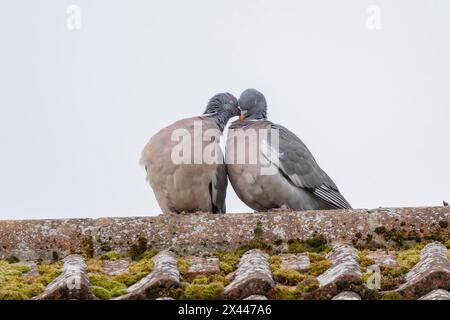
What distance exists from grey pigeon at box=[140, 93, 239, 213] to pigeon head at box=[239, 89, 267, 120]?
47 centimetres

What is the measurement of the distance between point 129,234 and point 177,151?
2154mm

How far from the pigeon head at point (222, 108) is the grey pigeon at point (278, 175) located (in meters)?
0.13

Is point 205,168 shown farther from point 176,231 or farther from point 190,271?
point 190,271

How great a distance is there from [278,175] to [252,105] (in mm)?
974

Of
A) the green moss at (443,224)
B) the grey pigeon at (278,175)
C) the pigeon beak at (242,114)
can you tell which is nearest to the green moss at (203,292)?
the green moss at (443,224)

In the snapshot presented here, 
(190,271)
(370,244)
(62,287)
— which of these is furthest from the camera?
(370,244)

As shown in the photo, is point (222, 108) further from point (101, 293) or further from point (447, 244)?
point (101, 293)

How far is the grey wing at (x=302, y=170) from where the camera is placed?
10.3m

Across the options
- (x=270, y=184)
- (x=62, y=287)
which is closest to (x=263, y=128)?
(x=270, y=184)

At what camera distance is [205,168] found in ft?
33.3

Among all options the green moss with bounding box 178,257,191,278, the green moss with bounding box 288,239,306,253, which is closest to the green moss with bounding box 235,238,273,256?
the green moss with bounding box 288,239,306,253

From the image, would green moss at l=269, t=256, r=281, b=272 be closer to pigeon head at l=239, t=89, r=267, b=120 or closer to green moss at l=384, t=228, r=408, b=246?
green moss at l=384, t=228, r=408, b=246

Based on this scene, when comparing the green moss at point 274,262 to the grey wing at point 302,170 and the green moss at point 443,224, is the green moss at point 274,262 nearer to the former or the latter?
the green moss at point 443,224

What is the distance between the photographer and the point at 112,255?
795 cm
